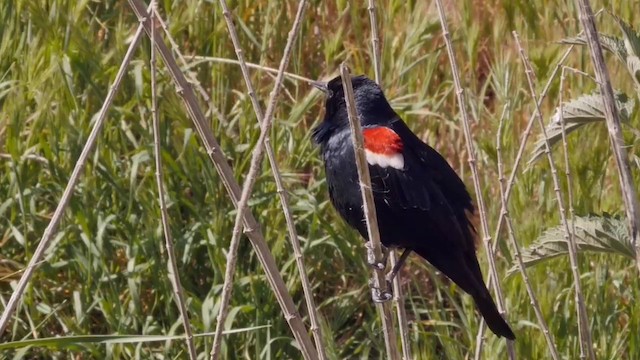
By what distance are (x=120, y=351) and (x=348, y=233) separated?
2.69 ft

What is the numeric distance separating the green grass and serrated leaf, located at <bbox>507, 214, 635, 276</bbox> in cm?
62

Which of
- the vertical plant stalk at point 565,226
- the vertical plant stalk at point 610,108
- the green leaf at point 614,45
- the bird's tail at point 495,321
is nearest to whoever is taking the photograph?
the vertical plant stalk at point 610,108

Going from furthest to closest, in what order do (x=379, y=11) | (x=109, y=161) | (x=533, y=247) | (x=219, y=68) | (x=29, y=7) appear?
(x=379, y=11) < (x=219, y=68) < (x=109, y=161) < (x=29, y=7) < (x=533, y=247)

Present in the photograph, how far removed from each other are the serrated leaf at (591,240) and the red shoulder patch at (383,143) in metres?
0.46

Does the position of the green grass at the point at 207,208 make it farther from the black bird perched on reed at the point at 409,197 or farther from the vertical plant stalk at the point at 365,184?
Result: the vertical plant stalk at the point at 365,184

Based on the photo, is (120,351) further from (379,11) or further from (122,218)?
(379,11)

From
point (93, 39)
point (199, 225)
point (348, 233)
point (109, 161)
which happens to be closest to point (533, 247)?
point (348, 233)

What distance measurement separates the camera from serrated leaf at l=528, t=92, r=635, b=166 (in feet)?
7.64

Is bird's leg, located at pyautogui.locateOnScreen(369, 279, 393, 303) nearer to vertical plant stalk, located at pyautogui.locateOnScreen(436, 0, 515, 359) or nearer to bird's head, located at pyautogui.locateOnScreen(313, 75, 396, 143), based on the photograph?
vertical plant stalk, located at pyautogui.locateOnScreen(436, 0, 515, 359)

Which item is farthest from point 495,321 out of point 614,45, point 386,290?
point 614,45

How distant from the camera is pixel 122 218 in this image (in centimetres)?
357

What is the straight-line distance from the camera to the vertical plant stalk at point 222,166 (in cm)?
197

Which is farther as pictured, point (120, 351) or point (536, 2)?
point (536, 2)

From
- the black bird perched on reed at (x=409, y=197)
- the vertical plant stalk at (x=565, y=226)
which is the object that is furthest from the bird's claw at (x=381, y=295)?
the vertical plant stalk at (x=565, y=226)
